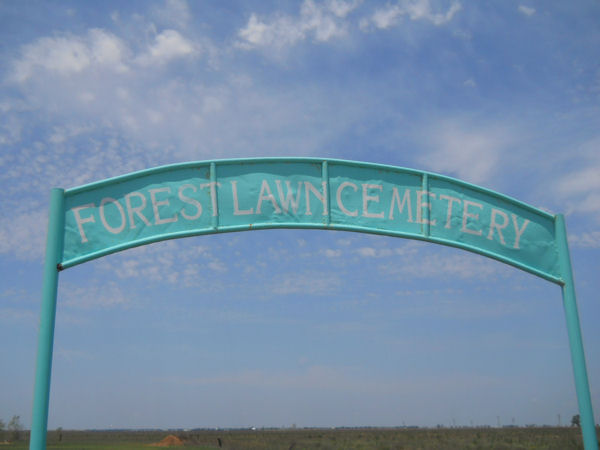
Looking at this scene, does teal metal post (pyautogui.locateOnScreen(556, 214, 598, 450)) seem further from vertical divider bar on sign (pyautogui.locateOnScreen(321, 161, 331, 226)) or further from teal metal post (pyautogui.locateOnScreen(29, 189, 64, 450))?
teal metal post (pyautogui.locateOnScreen(29, 189, 64, 450))

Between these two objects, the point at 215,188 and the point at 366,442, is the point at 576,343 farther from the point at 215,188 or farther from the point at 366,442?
the point at 366,442

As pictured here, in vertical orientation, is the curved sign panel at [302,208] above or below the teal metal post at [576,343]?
above

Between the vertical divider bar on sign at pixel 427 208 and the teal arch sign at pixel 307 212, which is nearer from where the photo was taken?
the teal arch sign at pixel 307 212

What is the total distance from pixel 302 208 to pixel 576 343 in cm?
369

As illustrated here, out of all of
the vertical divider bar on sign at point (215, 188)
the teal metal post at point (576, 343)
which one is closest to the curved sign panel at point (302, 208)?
the vertical divider bar on sign at point (215, 188)

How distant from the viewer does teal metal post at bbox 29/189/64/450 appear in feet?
20.1

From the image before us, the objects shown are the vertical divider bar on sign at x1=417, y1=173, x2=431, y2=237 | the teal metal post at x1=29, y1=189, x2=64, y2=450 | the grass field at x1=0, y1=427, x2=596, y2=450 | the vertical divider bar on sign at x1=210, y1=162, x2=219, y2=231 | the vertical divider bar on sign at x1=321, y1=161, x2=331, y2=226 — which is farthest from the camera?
the grass field at x1=0, y1=427, x2=596, y2=450

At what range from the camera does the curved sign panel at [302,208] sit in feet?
22.8

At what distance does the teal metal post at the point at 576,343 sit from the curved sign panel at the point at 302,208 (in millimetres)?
120

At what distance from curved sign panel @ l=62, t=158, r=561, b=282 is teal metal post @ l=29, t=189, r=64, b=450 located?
0.41ft

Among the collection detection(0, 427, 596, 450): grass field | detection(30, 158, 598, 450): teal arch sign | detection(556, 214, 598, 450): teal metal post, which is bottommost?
detection(0, 427, 596, 450): grass field

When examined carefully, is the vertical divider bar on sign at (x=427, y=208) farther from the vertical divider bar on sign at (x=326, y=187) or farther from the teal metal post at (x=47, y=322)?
the teal metal post at (x=47, y=322)

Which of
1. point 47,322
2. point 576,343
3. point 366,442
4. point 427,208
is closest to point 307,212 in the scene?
point 427,208

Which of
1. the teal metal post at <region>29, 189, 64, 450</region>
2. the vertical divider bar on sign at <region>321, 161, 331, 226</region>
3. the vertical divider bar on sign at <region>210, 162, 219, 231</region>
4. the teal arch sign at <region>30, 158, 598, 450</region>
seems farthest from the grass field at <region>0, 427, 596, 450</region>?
the teal metal post at <region>29, 189, 64, 450</region>
